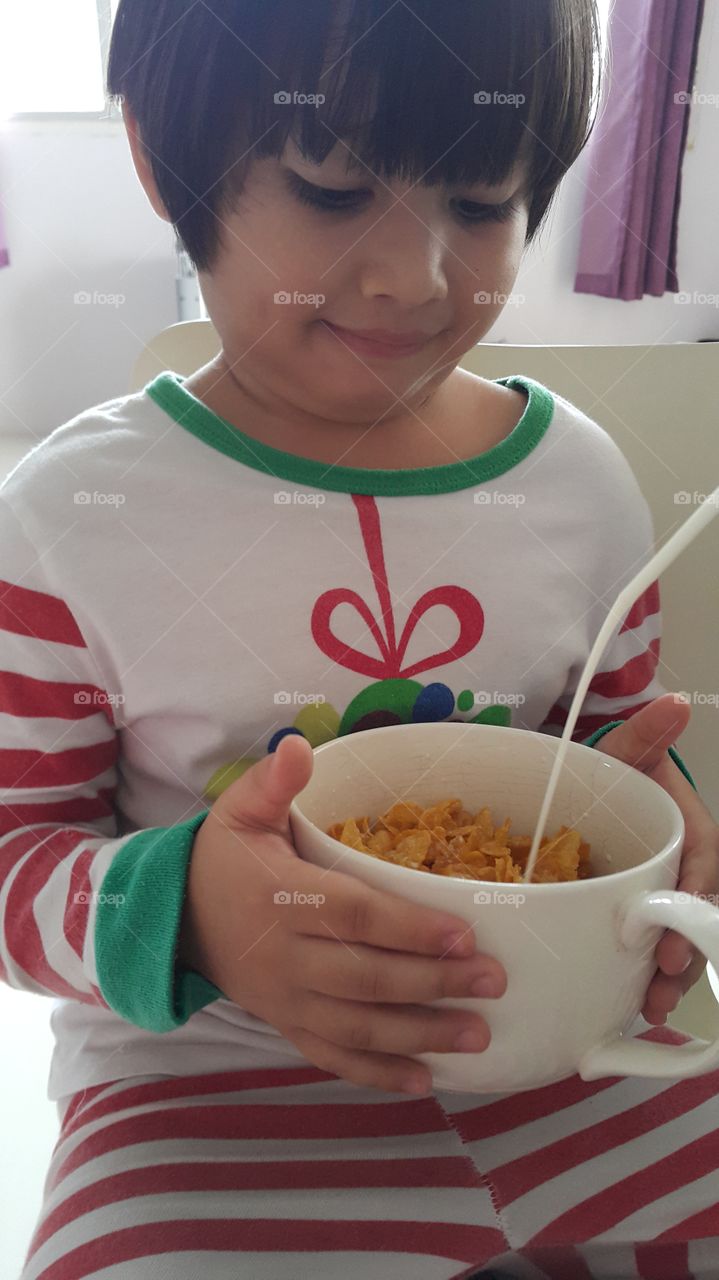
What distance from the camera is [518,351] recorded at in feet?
2.77

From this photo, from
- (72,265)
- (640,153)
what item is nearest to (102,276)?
(72,265)

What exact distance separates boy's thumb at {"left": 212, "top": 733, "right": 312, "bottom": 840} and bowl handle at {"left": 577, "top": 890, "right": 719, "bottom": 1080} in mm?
140

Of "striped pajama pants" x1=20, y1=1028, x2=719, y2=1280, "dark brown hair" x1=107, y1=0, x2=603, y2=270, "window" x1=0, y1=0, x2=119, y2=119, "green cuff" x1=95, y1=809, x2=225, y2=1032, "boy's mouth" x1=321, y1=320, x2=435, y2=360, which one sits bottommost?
"striped pajama pants" x1=20, y1=1028, x2=719, y2=1280

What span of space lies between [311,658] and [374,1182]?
0.28 meters

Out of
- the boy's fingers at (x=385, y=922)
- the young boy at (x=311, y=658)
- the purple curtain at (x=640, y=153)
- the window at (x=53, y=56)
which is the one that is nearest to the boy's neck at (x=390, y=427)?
the young boy at (x=311, y=658)

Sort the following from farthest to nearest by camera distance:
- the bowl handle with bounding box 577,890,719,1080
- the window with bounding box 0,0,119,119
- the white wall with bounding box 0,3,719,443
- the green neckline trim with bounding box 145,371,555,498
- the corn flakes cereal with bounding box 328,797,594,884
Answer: the white wall with bounding box 0,3,719,443 → the window with bounding box 0,0,119,119 → the green neckline trim with bounding box 145,371,555,498 → the corn flakes cereal with bounding box 328,797,594,884 → the bowl handle with bounding box 577,890,719,1080

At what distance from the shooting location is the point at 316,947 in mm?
482

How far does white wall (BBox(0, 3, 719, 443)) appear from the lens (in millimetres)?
3254

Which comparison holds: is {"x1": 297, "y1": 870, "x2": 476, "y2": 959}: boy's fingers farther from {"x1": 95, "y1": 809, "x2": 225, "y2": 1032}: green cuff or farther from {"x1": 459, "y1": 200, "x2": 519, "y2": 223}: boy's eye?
{"x1": 459, "y1": 200, "x2": 519, "y2": 223}: boy's eye

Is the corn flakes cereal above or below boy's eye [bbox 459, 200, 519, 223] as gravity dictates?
below

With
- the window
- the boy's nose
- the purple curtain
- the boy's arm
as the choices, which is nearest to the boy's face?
the boy's nose

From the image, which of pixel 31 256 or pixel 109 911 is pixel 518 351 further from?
pixel 31 256

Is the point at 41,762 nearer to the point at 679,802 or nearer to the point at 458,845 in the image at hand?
the point at 458,845

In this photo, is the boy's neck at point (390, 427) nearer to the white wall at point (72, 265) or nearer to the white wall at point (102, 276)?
the white wall at point (102, 276)
